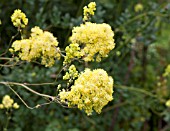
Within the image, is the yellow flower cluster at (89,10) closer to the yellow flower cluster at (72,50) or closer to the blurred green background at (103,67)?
the yellow flower cluster at (72,50)

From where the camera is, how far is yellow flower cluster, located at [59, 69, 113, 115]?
1.36m

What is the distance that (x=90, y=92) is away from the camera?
4.47ft

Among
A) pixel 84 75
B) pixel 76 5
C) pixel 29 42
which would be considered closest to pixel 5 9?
pixel 76 5

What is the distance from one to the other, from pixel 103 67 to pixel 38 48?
1.25 metres

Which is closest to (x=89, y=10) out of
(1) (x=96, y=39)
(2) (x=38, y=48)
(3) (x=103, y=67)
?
(1) (x=96, y=39)

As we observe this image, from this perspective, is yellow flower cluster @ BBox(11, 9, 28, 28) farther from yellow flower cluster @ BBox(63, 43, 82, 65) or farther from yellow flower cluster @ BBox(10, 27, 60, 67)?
yellow flower cluster @ BBox(63, 43, 82, 65)

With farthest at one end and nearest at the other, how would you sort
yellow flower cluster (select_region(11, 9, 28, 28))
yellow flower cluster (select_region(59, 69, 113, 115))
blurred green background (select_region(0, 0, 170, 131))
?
blurred green background (select_region(0, 0, 170, 131)) → yellow flower cluster (select_region(11, 9, 28, 28)) → yellow flower cluster (select_region(59, 69, 113, 115))

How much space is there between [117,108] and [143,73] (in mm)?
666

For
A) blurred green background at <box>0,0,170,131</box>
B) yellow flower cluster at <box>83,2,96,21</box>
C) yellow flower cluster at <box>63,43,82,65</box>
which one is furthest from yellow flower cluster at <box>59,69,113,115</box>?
blurred green background at <box>0,0,170,131</box>

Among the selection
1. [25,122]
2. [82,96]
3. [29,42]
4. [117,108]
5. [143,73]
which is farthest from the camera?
[143,73]

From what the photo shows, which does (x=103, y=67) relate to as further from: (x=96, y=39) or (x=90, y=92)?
(x=90, y=92)

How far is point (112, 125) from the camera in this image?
11.2 ft

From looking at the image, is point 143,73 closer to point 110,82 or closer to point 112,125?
point 112,125

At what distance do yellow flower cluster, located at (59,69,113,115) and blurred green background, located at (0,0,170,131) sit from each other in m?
1.19
